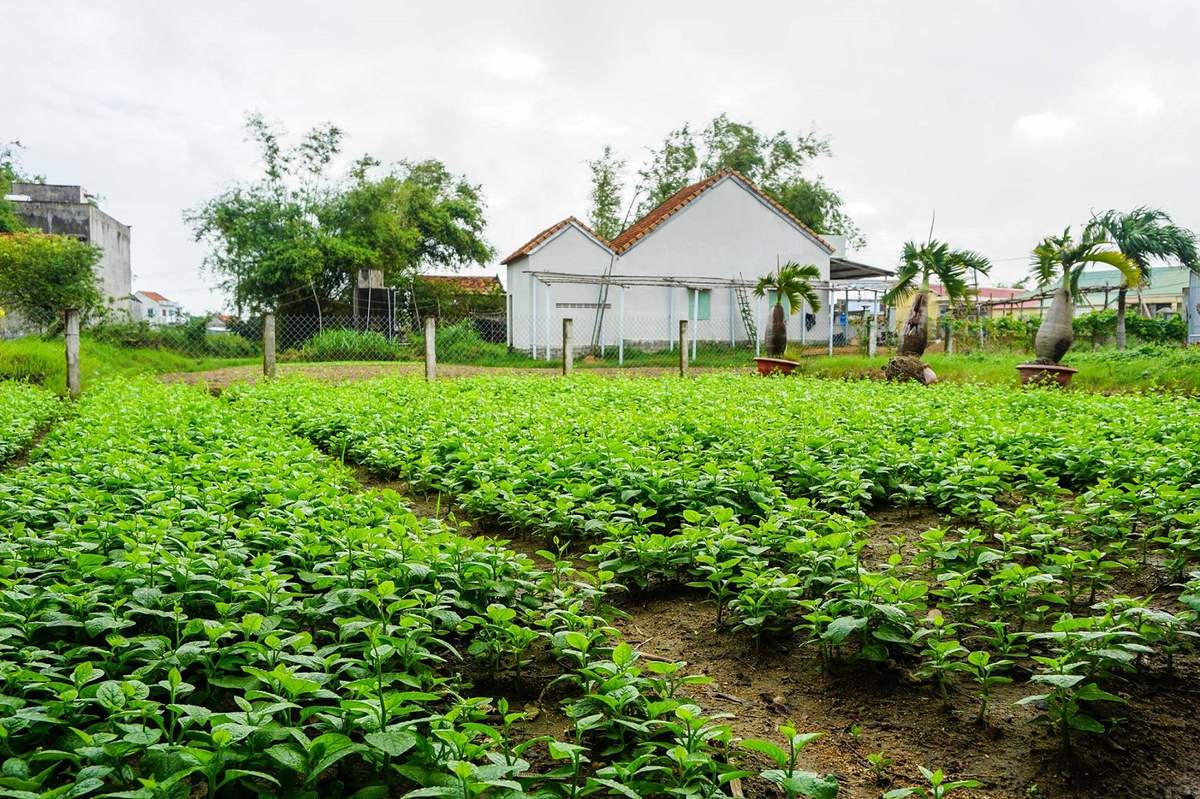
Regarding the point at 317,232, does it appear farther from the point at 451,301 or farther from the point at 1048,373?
the point at 1048,373

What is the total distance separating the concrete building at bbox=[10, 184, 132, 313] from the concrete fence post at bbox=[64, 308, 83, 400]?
1984 cm

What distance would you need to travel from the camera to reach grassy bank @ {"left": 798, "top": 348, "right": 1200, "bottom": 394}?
37.3 feet

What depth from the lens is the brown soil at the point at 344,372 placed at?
1312 centimetres

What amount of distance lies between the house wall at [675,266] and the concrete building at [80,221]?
16.2 meters

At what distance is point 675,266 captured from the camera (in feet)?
79.7

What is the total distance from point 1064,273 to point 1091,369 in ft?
5.18

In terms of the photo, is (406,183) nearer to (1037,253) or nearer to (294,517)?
(1037,253)

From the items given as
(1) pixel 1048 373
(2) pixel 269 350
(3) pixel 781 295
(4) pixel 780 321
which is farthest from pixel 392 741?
(3) pixel 781 295

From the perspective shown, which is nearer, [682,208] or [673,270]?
[682,208]

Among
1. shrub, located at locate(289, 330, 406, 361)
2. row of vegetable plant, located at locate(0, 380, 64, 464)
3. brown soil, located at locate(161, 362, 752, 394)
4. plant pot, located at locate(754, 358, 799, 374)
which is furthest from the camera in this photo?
shrub, located at locate(289, 330, 406, 361)

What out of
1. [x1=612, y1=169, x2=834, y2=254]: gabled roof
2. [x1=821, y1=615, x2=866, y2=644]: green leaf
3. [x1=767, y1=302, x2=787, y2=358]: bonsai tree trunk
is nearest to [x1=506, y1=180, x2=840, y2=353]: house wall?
[x1=612, y1=169, x2=834, y2=254]: gabled roof

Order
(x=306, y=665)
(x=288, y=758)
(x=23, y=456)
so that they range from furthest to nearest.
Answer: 1. (x=23, y=456)
2. (x=306, y=665)
3. (x=288, y=758)

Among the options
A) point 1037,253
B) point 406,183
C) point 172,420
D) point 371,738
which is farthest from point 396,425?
point 406,183

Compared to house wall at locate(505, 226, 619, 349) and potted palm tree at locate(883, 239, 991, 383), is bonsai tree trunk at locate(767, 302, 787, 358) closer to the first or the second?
potted palm tree at locate(883, 239, 991, 383)
